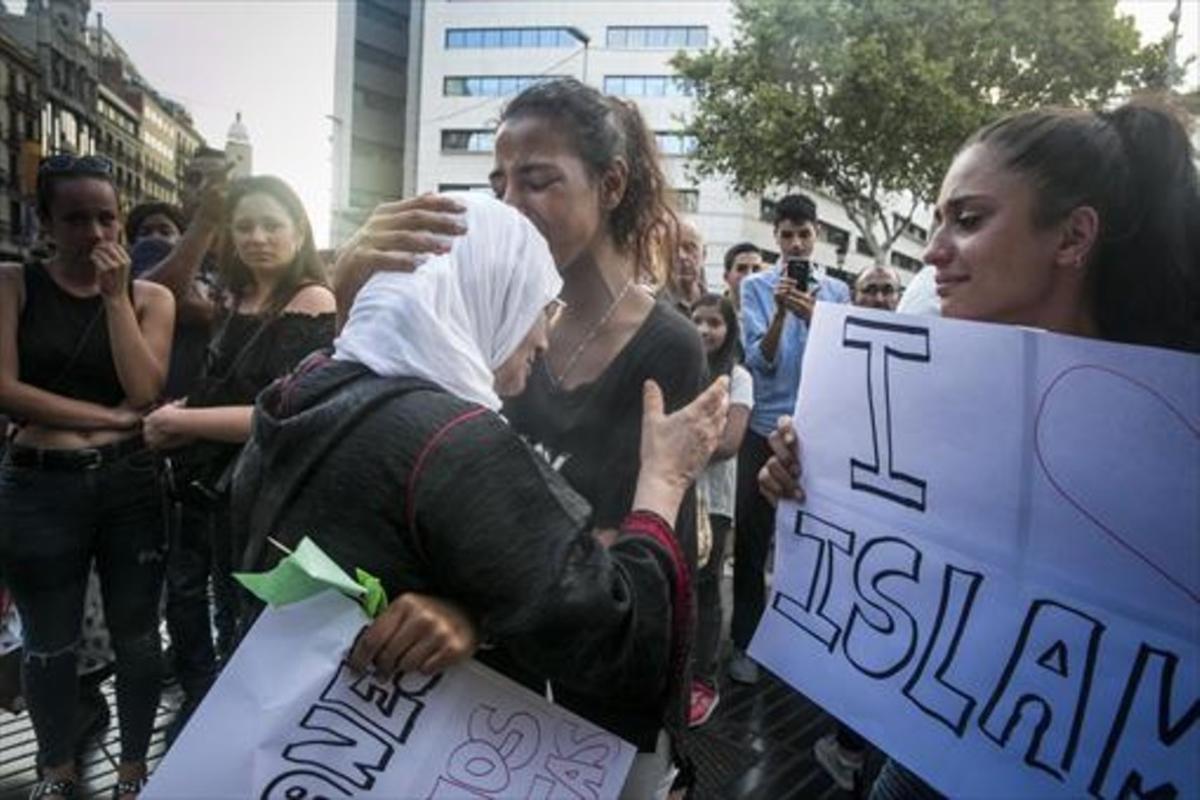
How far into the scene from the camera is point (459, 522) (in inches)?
41.7

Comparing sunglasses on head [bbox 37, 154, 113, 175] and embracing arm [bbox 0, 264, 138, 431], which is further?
sunglasses on head [bbox 37, 154, 113, 175]

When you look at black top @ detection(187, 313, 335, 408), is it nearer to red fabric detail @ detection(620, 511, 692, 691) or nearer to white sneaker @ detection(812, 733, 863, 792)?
red fabric detail @ detection(620, 511, 692, 691)

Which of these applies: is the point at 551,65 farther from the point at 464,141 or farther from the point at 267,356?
the point at 267,356

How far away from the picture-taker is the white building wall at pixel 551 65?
113 feet

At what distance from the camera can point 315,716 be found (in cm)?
111

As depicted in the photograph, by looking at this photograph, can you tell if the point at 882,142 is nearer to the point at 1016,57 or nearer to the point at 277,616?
the point at 1016,57

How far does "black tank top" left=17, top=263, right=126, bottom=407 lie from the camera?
99.7 inches

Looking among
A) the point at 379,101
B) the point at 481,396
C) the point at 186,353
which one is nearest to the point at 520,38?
the point at 379,101

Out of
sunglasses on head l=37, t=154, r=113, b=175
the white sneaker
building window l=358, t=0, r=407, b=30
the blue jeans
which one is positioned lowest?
the white sneaker

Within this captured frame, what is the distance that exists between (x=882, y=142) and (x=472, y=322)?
17948 millimetres

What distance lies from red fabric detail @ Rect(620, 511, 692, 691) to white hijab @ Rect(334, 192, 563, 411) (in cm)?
27

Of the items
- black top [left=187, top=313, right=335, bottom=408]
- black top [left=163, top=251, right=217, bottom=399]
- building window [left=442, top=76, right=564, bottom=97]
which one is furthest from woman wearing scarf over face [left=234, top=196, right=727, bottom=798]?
building window [left=442, top=76, right=564, bottom=97]

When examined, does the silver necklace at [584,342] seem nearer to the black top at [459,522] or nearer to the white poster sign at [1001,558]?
the white poster sign at [1001,558]

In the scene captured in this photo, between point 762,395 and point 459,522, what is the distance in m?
3.44
